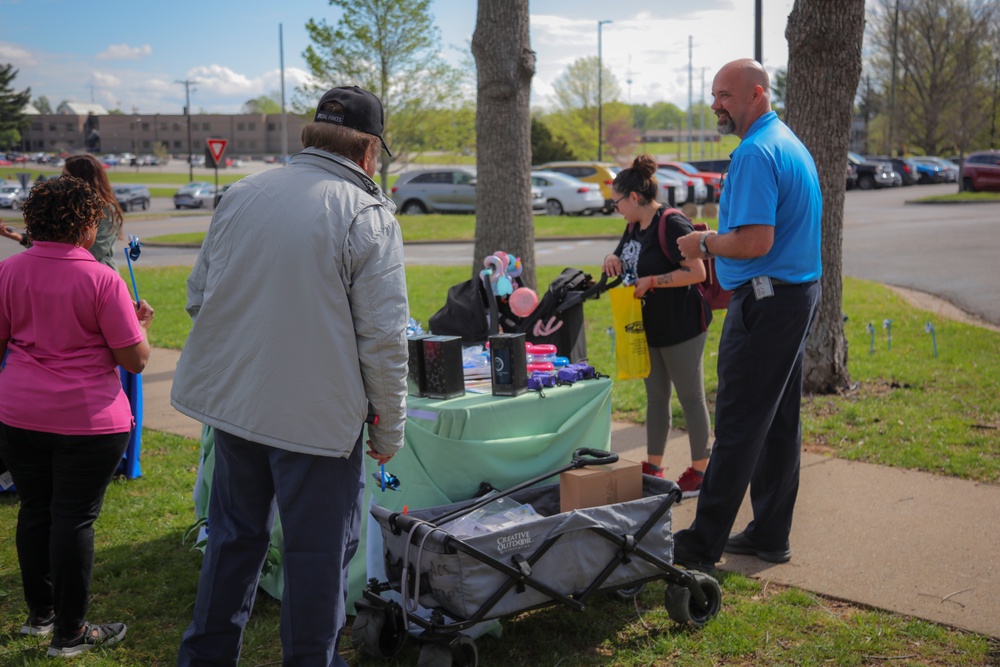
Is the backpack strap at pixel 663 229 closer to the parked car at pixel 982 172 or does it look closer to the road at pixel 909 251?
the road at pixel 909 251

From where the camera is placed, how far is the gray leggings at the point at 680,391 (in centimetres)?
499

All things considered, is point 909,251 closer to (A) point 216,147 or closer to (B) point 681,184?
(B) point 681,184

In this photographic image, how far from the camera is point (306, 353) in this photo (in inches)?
104

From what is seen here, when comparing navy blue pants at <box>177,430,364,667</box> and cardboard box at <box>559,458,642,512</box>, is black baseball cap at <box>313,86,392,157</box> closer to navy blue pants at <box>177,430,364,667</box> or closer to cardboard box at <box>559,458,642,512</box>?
navy blue pants at <box>177,430,364,667</box>

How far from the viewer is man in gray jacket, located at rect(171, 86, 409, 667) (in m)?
2.64

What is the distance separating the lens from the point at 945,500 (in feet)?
16.2

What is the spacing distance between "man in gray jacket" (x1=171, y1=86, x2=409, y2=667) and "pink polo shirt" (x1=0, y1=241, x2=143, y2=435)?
26.7 inches

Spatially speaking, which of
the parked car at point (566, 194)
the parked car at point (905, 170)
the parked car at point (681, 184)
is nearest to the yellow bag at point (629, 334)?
the parked car at point (681, 184)

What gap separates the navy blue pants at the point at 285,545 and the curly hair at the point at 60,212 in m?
1.10

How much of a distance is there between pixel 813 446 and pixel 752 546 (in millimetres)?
1908

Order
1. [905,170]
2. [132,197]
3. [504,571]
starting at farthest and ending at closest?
[905,170], [132,197], [504,571]

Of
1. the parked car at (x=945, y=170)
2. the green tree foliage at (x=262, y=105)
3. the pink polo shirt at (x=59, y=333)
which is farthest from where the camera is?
the green tree foliage at (x=262, y=105)

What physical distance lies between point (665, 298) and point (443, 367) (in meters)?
1.57

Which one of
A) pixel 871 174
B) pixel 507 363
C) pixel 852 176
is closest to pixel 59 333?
pixel 507 363
